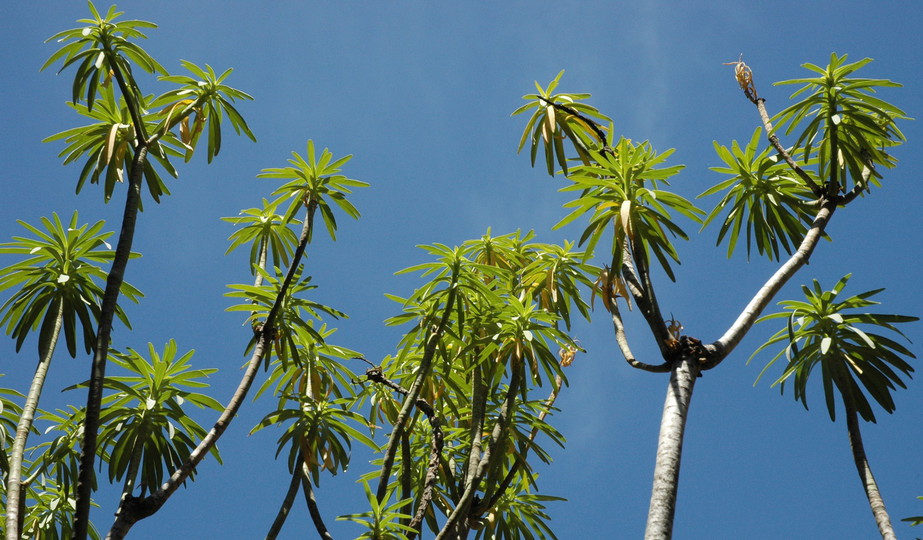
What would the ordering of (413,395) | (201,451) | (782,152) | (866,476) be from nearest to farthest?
(201,451) < (866,476) < (413,395) < (782,152)

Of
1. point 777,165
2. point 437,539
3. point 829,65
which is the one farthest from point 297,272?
point 829,65

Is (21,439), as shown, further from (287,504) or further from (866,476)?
(866,476)

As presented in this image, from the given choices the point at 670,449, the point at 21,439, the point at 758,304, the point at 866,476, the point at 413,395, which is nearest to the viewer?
the point at 670,449

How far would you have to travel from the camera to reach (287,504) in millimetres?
5492

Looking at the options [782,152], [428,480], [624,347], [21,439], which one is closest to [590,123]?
[782,152]

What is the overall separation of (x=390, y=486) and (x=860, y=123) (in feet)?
16.7

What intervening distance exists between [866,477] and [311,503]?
3957 millimetres

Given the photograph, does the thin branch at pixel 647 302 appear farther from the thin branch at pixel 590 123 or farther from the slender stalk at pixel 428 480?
the slender stalk at pixel 428 480

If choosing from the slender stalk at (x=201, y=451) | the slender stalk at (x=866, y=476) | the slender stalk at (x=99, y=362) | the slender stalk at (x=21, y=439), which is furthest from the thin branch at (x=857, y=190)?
the slender stalk at (x=21, y=439)

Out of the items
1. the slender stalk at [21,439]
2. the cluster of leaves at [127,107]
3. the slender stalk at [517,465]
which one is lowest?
the slender stalk at [21,439]

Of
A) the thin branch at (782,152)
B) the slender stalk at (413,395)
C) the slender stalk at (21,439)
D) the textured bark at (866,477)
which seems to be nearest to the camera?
the slender stalk at (21,439)

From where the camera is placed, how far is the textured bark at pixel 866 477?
17.1 feet

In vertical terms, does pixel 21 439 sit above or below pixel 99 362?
below

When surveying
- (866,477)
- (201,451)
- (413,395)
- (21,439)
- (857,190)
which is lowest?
(21,439)
